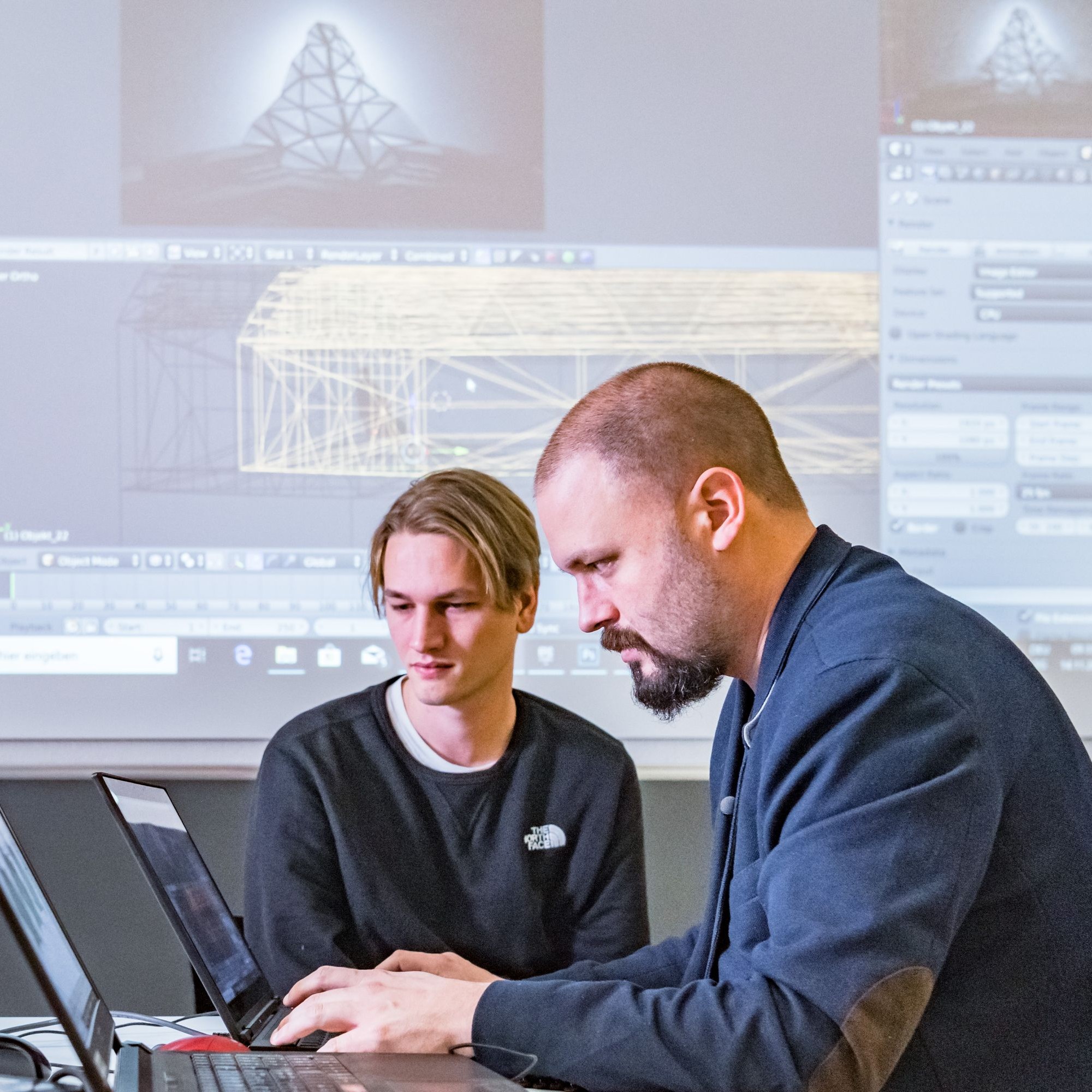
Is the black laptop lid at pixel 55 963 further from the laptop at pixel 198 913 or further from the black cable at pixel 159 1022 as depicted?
the black cable at pixel 159 1022

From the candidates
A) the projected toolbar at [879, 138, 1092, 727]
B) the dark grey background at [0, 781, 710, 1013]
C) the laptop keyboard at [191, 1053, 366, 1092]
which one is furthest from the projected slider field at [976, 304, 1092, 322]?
the laptop keyboard at [191, 1053, 366, 1092]

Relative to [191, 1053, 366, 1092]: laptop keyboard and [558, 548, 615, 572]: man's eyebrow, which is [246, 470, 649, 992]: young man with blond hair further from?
[191, 1053, 366, 1092]: laptop keyboard

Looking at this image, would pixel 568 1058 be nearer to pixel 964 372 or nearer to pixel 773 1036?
pixel 773 1036

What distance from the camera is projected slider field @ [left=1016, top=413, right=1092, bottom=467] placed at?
243cm

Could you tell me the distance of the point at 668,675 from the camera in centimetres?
122

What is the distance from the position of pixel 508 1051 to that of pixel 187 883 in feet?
1.39

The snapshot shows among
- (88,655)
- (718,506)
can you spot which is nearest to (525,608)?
(718,506)

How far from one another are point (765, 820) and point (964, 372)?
1.68 m

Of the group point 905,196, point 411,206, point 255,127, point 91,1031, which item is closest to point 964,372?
point 905,196

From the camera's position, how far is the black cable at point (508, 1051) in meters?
0.92

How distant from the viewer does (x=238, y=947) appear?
4.11 feet

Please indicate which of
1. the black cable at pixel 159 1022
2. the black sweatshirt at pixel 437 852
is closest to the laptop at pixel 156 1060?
the black cable at pixel 159 1022

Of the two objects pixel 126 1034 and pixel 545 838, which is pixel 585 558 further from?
pixel 126 1034

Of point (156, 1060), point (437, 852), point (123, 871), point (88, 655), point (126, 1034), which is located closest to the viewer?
point (156, 1060)
